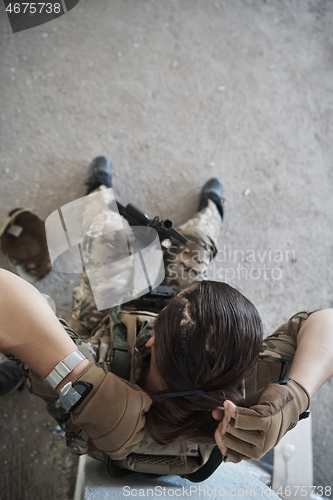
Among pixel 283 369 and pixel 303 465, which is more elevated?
pixel 283 369

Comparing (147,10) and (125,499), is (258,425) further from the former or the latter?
(147,10)

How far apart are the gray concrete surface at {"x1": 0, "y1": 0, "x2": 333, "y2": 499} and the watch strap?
0.65m

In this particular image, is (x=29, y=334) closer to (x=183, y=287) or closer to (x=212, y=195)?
(x=183, y=287)

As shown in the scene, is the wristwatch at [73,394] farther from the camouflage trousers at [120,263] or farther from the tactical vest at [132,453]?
the camouflage trousers at [120,263]

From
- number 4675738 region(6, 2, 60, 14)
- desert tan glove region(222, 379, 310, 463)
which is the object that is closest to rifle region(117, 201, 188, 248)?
desert tan glove region(222, 379, 310, 463)

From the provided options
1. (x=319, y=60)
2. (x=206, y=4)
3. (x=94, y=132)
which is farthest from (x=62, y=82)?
(x=319, y=60)

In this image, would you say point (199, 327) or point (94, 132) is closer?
point (199, 327)

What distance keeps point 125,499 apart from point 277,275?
0.87 metres

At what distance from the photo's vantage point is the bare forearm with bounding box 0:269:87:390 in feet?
2.02

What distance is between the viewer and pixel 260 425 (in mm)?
570

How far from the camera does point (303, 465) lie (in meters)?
1.04

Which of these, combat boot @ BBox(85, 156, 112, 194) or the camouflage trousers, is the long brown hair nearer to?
the camouflage trousers

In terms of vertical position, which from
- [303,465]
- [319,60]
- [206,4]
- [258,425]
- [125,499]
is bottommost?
[303,465]

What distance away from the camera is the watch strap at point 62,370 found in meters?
0.61
